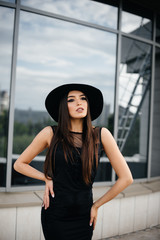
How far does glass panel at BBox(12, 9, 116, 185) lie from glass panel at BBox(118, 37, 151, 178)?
50.9 inches

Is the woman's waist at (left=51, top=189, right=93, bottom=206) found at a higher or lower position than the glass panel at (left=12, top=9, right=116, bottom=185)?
lower

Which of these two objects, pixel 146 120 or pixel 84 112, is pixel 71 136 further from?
pixel 146 120

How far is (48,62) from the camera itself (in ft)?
23.0

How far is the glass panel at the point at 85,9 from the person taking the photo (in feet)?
11.9

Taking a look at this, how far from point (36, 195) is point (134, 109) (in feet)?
7.44

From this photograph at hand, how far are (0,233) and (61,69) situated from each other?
5.21 metres

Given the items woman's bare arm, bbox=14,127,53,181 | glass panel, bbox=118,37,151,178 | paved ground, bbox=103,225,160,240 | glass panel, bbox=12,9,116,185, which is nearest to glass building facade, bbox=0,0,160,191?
glass panel, bbox=118,37,151,178

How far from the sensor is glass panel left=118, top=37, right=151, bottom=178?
12.6ft

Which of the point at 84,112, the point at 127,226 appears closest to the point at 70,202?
the point at 84,112

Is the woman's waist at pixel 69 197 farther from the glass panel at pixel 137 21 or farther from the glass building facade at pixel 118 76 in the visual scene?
the glass panel at pixel 137 21

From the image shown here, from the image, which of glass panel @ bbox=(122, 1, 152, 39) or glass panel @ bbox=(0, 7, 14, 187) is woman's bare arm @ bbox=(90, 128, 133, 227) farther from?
glass panel @ bbox=(122, 1, 152, 39)

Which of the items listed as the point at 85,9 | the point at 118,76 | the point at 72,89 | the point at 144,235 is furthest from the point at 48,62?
the point at 72,89

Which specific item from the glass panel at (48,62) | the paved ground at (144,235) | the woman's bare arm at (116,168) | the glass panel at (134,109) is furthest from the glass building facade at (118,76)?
the woman's bare arm at (116,168)

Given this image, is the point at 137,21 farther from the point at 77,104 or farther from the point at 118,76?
the point at 77,104
